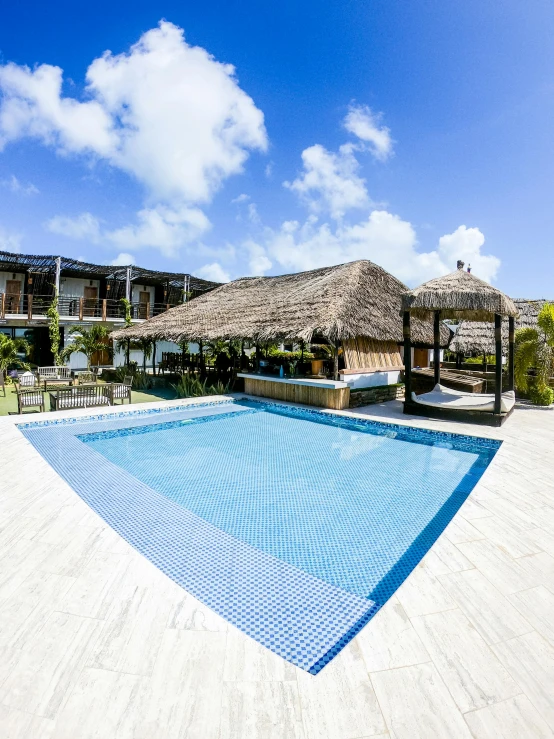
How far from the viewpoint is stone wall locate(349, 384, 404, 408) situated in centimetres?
1173

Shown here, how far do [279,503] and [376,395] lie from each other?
25.8ft

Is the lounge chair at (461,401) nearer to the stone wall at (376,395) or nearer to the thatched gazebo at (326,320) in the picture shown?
the stone wall at (376,395)

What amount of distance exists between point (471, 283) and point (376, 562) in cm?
770

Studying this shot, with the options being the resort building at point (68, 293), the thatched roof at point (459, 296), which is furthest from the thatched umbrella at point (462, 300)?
the resort building at point (68, 293)

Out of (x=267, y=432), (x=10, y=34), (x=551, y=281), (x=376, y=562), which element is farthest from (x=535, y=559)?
(x=551, y=281)

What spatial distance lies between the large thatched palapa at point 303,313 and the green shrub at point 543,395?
166 inches

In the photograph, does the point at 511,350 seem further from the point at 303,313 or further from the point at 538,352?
the point at 303,313

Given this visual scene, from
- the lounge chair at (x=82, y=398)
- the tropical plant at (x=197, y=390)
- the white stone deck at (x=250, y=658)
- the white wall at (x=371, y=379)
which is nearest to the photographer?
the white stone deck at (x=250, y=658)

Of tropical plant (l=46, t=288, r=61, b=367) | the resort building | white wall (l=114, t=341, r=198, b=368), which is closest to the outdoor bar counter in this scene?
white wall (l=114, t=341, r=198, b=368)

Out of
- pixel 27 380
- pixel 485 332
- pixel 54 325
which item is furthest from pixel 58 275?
pixel 485 332

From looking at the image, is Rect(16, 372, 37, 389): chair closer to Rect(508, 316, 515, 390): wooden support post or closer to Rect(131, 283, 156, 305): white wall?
Rect(131, 283, 156, 305): white wall

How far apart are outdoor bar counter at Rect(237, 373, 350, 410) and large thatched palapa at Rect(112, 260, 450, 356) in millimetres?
1272

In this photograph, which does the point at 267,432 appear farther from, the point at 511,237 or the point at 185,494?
the point at 511,237

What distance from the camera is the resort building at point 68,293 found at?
19.8 metres
